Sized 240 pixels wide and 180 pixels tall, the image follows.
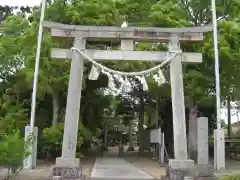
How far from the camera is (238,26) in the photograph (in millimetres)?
21000

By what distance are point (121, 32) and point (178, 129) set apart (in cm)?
416

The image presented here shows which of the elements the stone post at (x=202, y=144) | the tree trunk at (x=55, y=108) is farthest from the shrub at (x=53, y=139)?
the stone post at (x=202, y=144)

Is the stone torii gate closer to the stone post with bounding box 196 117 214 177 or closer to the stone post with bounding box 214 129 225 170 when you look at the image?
the stone post with bounding box 196 117 214 177

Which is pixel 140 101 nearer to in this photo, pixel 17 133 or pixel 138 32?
pixel 138 32

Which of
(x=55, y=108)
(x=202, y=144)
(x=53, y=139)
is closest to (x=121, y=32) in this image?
(x=202, y=144)

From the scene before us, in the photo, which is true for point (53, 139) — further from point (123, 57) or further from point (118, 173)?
point (123, 57)

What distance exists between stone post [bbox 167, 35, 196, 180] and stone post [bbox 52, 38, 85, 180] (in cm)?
341

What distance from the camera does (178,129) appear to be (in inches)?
563

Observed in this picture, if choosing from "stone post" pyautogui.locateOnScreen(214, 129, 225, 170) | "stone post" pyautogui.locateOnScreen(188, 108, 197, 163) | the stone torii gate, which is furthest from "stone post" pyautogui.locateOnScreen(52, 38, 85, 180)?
"stone post" pyautogui.locateOnScreen(188, 108, 197, 163)

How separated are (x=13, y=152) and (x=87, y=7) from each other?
13.4m

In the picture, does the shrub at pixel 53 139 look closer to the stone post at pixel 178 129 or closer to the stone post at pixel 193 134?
the stone post at pixel 193 134

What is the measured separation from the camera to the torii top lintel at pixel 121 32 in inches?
575

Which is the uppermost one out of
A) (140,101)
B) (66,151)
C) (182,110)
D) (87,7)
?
(87,7)

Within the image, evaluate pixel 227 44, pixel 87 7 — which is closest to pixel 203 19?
pixel 227 44
